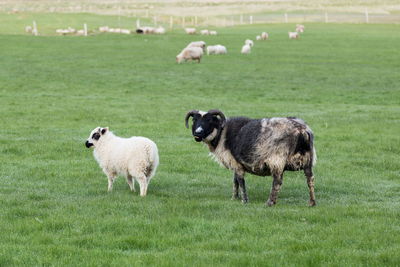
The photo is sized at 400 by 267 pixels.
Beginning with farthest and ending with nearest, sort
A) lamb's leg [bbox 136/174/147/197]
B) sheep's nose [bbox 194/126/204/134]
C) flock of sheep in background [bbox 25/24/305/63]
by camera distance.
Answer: flock of sheep in background [bbox 25/24/305/63] → lamb's leg [bbox 136/174/147/197] → sheep's nose [bbox 194/126/204/134]

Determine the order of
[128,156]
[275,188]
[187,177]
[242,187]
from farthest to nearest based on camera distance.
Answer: [187,177] < [128,156] < [242,187] < [275,188]

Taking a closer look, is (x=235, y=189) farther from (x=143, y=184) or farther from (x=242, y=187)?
(x=143, y=184)

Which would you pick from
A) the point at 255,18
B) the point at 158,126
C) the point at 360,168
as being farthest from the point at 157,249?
the point at 255,18

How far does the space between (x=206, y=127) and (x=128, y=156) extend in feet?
5.42

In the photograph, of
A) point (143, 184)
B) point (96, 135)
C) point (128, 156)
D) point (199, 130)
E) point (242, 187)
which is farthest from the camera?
point (96, 135)

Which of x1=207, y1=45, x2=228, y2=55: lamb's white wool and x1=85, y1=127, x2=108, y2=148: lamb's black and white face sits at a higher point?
x1=85, y1=127, x2=108, y2=148: lamb's black and white face

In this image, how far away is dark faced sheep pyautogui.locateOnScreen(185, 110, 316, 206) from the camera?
1149 cm

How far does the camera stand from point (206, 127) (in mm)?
12297

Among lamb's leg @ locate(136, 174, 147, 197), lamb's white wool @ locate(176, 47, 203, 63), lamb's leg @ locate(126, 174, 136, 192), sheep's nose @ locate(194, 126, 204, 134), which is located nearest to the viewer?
sheep's nose @ locate(194, 126, 204, 134)

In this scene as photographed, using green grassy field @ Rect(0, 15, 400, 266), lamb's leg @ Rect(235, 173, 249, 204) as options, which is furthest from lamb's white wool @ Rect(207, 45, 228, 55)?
lamb's leg @ Rect(235, 173, 249, 204)

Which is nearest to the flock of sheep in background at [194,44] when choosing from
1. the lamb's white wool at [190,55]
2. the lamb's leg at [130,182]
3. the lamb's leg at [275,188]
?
the lamb's white wool at [190,55]

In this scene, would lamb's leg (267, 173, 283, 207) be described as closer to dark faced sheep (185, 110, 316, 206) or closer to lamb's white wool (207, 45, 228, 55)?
dark faced sheep (185, 110, 316, 206)

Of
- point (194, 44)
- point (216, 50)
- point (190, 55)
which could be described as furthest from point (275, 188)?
point (194, 44)

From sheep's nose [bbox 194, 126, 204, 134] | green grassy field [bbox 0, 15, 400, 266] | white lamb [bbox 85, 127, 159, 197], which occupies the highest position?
sheep's nose [bbox 194, 126, 204, 134]
